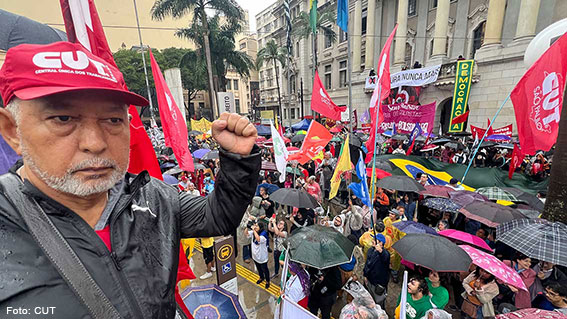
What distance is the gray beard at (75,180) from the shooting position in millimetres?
930

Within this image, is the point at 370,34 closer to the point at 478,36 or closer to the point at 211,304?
the point at 478,36

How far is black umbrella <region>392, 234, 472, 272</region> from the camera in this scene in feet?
11.1

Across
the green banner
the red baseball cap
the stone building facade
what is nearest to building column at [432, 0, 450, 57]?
the stone building facade

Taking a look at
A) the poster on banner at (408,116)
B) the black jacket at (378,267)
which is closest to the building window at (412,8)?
the poster on banner at (408,116)

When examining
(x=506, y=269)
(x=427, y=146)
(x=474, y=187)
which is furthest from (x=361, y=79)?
(x=506, y=269)

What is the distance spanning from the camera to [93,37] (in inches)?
87.6

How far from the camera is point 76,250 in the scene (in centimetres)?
91

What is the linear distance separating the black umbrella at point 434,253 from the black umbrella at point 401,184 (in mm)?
2208

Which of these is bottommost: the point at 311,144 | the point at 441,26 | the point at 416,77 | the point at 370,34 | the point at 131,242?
the point at 311,144

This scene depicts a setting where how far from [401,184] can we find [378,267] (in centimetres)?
269

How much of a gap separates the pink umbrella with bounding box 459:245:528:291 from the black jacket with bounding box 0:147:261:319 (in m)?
3.51

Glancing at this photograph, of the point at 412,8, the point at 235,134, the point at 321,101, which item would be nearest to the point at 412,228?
the point at 235,134

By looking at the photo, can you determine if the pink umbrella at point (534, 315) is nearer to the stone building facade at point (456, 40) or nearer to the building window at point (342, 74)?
the stone building facade at point (456, 40)

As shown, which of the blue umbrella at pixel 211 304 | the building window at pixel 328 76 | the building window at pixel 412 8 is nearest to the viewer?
the blue umbrella at pixel 211 304
